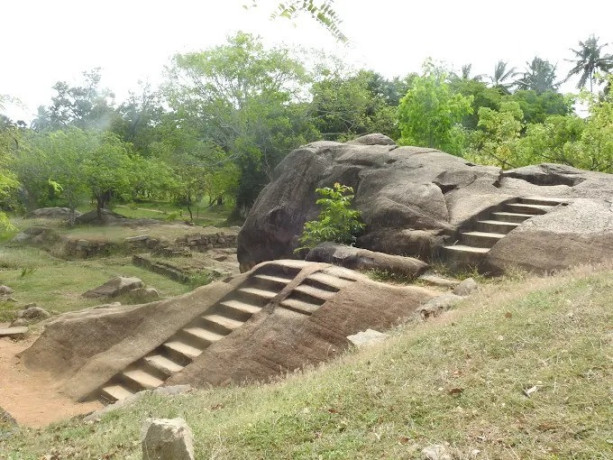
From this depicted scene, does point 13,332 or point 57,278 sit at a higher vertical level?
point 13,332

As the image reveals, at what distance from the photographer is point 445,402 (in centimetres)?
425

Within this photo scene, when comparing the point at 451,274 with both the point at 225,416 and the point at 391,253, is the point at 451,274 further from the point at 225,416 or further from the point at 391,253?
the point at 225,416

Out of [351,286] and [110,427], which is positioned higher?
[351,286]

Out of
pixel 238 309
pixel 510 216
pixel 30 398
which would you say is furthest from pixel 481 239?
pixel 30 398

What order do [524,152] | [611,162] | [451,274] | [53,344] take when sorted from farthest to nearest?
[524,152], [611,162], [53,344], [451,274]

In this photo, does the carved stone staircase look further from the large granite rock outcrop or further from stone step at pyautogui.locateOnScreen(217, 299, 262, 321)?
the large granite rock outcrop

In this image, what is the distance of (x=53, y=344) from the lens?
11.1 meters

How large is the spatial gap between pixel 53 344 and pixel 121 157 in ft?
63.8

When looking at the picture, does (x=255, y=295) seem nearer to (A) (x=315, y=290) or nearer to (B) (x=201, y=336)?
(B) (x=201, y=336)

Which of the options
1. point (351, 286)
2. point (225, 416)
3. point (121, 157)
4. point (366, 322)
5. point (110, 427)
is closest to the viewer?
point (225, 416)

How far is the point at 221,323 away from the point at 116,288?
7080mm

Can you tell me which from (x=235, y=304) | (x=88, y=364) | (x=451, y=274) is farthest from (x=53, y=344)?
(x=451, y=274)

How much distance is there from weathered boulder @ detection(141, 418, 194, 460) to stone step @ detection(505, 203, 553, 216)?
341 inches

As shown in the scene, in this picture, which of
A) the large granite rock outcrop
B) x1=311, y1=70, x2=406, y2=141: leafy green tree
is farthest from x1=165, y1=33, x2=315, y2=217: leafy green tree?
the large granite rock outcrop
